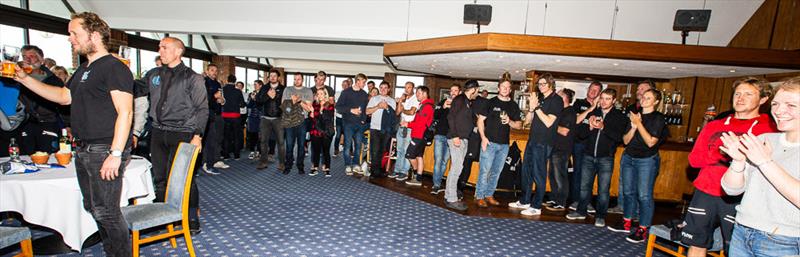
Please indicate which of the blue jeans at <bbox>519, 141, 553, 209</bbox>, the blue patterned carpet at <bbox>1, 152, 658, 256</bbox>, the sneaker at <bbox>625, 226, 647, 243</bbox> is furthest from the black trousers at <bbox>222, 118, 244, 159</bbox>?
the sneaker at <bbox>625, 226, 647, 243</bbox>

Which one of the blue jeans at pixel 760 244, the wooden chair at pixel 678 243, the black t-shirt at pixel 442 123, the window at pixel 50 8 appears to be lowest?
the wooden chair at pixel 678 243

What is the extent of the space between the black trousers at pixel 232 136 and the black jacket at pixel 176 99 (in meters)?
3.22

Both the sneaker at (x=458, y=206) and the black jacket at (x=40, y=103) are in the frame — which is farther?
the sneaker at (x=458, y=206)

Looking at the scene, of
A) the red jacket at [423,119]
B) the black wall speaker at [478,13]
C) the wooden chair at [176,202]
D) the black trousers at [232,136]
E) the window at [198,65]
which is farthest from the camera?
the window at [198,65]

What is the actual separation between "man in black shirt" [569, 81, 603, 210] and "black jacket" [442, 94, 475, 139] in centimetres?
126

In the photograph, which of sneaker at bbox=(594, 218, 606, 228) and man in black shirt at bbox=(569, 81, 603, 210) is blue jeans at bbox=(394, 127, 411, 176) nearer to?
man in black shirt at bbox=(569, 81, 603, 210)

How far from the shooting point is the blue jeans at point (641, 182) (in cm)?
358

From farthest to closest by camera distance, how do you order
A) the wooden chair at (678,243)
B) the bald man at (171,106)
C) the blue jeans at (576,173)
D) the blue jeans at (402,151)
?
1. the blue jeans at (402,151)
2. the blue jeans at (576,173)
3. the bald man at (171,106)
4. the wooden chair at (678,243)

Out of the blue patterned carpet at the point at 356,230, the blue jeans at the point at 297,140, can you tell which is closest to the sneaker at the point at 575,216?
the blue patterned carpet at the point at 356,230

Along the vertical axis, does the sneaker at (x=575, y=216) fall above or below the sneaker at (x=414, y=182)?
above

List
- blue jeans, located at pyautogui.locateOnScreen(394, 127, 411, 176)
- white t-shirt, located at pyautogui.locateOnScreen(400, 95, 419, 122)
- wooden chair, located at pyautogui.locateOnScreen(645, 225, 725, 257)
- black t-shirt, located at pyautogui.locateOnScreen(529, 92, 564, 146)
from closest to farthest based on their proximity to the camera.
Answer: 1. wooden chair, located at pyautogui.locateOnScreen(645, 225, 725, 257)
2. black t-shirt, located at pyautogui.locateOnScreen(529, 92, 564, 146)
3. white t-shirt, located at pyautogui.locateOnScreen(400, 95, 419, 122)
4. blue jeans, located at pyautogui.locateOnScreen(394, 127, 411, 176)

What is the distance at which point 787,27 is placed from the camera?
621cm

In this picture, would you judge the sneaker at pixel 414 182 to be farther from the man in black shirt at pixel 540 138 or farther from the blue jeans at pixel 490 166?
the man in black shirt at pixel 540 138

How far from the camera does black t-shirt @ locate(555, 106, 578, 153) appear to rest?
4.24 m
